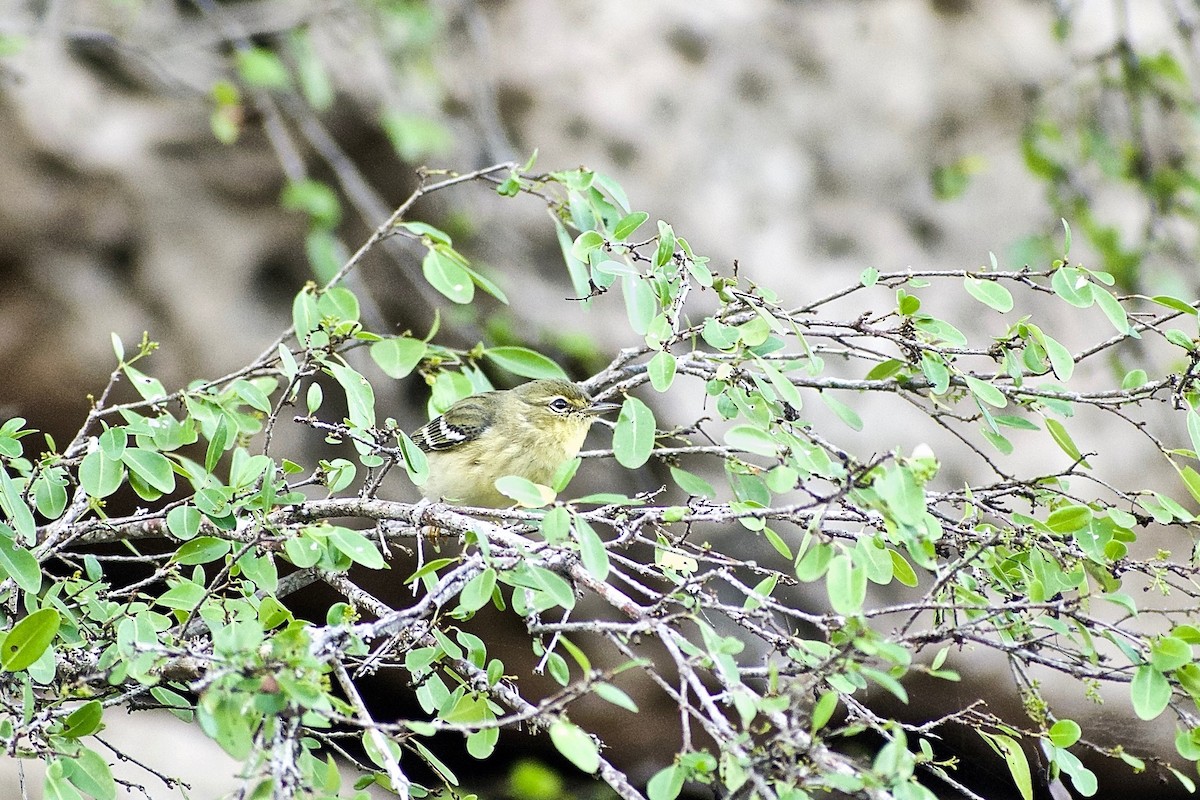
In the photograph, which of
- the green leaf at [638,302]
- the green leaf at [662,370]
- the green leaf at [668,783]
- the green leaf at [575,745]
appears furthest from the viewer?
the green leaf at [638,302]

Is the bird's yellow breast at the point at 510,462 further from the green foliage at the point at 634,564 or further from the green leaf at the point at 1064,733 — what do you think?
the green leaf at the point at 1064,733

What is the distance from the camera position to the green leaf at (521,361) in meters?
2.51

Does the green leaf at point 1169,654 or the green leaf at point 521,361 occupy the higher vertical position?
the green leaf at point 521,361

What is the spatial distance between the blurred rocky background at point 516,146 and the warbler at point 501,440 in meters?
0.97

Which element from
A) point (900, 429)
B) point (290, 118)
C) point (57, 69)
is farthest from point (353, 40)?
point (900, 429)

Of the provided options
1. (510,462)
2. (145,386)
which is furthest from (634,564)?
(510,462)

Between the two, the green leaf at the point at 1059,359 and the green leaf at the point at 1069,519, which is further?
the green leaf at the point at 1059,359

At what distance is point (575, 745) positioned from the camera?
59.9 inches

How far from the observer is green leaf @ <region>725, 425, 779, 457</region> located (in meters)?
1.74

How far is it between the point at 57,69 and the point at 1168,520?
15.9 ft

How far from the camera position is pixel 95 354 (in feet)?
15.2

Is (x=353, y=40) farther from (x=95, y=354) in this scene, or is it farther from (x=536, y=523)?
(x=536, y=523)

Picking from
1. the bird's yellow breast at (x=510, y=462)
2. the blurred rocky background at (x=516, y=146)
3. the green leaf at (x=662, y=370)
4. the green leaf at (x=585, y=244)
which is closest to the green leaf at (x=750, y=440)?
the green leaf at (x=662, y=370)

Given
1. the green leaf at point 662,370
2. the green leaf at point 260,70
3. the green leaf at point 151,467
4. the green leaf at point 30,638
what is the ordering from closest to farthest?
the green leaf at point 30,638, the green leaf at point 662,370, the green leaf at point 151,467, the green leaf at point 260,70
